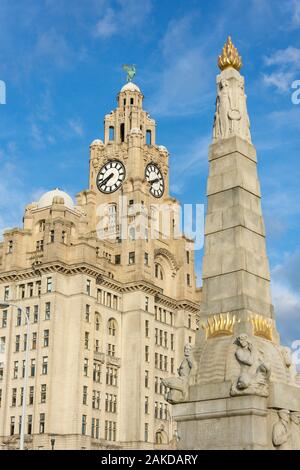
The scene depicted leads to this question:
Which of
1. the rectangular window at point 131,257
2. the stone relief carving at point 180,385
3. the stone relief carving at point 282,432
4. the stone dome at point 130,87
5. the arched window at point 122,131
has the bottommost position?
the stone relief carving at point 282,432

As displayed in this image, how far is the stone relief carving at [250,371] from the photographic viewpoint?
72.7 feet

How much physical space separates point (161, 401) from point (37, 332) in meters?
20.2

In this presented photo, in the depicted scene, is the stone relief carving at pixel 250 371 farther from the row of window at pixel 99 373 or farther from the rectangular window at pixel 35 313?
the rectangular window at pixel 35 313

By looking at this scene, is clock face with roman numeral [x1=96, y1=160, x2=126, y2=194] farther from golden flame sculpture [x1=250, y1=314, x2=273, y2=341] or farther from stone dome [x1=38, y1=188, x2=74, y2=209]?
golden flame sculpture [x1=250, y1=314, x2=273, y2=341]

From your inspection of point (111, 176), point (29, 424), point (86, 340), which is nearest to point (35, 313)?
point (86, 340)

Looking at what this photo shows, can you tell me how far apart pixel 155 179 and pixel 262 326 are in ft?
259

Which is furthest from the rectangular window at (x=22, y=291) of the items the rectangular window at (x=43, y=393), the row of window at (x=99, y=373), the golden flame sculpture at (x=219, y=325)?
the golden flame sculpture at (x=219, y=325)

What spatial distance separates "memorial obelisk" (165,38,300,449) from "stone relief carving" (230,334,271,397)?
0.11 ft

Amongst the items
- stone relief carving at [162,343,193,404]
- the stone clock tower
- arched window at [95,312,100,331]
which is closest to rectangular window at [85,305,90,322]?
the stone clock tower

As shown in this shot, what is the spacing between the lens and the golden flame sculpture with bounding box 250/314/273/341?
2462 centimetres

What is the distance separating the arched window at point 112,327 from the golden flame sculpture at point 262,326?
201ft

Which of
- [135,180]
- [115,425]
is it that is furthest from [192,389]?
[135,180]

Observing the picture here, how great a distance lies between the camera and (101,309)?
8369 cm

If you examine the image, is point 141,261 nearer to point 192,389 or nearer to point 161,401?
point 161,401
